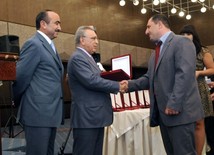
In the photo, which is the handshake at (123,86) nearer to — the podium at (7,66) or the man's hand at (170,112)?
the man's hand at (170,112)

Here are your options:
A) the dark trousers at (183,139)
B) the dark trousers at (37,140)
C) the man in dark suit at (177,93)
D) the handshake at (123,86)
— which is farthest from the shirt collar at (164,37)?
the dark trousers at (37,140)

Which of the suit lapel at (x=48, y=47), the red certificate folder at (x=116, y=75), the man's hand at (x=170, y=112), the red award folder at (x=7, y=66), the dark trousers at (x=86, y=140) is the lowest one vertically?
the dark trousers at (x=86, y=140)

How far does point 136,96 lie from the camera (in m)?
3.75

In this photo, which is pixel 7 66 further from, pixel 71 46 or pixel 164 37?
pixel 71 46

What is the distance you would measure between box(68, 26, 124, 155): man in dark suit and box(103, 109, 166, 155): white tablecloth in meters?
0.80

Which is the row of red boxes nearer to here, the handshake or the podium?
the handshake

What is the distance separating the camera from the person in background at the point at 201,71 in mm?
3191

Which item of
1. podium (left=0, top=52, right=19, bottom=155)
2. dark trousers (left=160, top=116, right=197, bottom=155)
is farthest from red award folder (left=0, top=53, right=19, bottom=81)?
dark trousers (left=160, top=116, right=197, bottom=155)

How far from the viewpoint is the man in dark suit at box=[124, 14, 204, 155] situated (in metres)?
2.31

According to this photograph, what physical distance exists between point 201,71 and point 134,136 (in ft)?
3.20

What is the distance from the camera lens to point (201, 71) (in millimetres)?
3162

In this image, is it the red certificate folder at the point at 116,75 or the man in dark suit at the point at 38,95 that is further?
the red certificate folder at the point at 116,75

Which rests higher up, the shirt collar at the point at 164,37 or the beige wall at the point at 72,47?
the beige wall at the point at 72,47

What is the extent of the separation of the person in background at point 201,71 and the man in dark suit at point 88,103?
963mm
